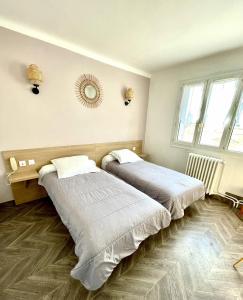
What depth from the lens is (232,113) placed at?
7.19ft

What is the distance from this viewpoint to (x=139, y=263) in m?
1.36

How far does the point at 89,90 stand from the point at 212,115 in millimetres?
2274

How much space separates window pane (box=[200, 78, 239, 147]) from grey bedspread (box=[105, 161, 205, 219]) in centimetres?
95

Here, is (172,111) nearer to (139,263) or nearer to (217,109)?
(217,109)

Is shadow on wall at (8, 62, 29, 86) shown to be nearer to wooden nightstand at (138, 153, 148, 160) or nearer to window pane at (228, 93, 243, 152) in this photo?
wooden nightstand at (138, 153, 148, 160)

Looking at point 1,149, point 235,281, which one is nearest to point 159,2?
point 1,149

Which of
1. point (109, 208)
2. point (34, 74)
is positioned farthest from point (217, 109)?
point (34, 74)

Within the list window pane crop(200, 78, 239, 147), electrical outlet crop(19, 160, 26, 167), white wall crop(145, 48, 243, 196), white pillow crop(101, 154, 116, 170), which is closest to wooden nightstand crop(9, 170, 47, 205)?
electrical outlet crop(19, 160, 26, 167)

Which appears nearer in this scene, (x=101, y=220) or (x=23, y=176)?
(x=101, y=220)

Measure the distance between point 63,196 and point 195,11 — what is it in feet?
7.93

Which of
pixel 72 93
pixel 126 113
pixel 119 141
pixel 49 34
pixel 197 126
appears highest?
pixel 49 34

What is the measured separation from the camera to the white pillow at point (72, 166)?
2.00m

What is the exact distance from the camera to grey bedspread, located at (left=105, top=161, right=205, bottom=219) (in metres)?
1.74

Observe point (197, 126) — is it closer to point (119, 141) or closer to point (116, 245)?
point (119, 141)
